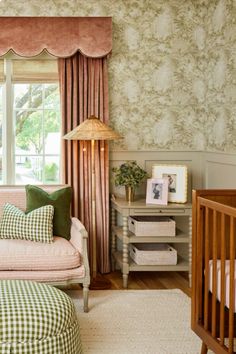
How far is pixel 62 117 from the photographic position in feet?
15.0

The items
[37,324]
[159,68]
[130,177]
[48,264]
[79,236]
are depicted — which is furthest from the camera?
[159,68]

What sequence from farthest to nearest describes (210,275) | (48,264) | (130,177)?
(130,177) → (48,264) → (210,275)

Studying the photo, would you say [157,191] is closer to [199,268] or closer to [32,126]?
[32,126]

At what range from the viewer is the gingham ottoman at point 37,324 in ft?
8.07

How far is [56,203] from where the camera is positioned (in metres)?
4.16

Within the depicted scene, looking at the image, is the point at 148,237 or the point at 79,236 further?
the point at 148,237

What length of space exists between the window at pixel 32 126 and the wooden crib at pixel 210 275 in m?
2.23

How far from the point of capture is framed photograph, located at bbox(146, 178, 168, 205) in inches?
172

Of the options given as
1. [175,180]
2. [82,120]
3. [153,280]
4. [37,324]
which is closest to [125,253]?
[153,280]

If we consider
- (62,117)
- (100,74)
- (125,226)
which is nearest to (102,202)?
(125,226)

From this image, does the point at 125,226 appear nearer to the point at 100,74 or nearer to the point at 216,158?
the point at 216,158

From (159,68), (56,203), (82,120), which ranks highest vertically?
(159,68)

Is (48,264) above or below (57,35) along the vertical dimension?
below

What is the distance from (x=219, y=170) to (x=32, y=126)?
5.81ft
